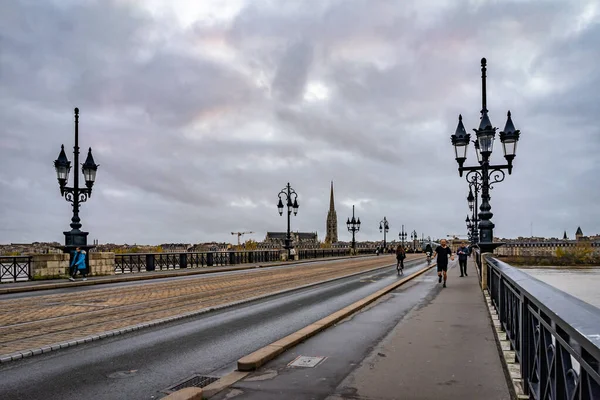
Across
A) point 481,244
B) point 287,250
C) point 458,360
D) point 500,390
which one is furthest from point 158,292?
point 287,250

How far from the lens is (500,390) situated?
5355 millimetres

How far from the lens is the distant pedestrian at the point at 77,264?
21.5 metres

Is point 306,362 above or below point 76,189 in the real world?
below

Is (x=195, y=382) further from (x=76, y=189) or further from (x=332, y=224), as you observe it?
(x=332, y=224)

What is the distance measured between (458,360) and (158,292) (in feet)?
40.3

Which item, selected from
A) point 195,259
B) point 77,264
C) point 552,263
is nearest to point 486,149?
point 77,264

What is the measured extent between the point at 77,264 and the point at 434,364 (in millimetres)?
19103

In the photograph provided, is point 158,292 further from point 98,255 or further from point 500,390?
point 500,390

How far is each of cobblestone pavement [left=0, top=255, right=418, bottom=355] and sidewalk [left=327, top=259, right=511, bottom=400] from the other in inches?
213

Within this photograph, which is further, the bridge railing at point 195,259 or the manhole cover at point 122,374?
the bridge railing at point 195,259

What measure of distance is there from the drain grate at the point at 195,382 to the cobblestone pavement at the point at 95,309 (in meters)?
3.44

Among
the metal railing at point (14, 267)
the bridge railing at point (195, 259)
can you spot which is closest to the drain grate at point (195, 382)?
the metal railing at point (14, 267)

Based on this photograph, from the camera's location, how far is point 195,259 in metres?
Answer: 34.9

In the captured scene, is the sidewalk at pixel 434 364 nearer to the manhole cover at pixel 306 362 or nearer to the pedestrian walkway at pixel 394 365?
the pedestrian walkway at pixel 394 365
